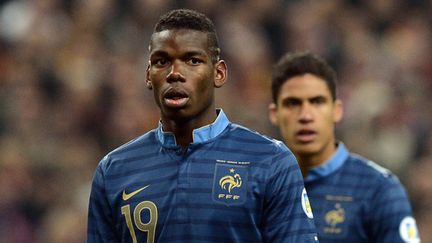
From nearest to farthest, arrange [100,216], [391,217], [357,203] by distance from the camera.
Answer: [100,216] → [391,217] → [357,203]

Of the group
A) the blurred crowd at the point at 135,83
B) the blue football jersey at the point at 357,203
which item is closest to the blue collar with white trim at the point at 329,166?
the blue football jersey at the point at 357,203

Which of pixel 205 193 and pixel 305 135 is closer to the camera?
pixel 205 193

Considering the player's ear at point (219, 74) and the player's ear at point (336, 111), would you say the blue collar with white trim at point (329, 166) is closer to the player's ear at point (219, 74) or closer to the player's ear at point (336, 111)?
the player's ear at point (336, 111)

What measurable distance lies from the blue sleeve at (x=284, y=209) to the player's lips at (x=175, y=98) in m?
0.43

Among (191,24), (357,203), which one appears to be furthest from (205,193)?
(357,203)

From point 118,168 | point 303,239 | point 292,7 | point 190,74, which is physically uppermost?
point 292,7

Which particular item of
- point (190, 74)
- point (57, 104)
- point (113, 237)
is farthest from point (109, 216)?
point (57, 104)

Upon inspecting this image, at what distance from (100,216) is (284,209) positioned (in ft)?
2.58

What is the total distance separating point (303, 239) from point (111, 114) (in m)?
7.37

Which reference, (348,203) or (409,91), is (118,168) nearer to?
(348,203)

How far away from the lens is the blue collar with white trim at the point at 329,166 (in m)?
6.66

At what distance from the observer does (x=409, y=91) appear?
1202cm

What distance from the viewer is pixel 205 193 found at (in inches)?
184

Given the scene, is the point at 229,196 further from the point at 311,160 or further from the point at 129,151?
the point at 311,160
